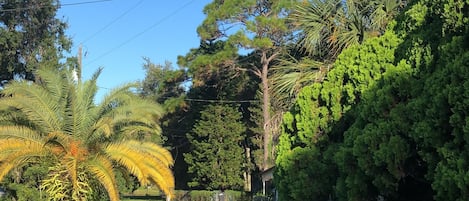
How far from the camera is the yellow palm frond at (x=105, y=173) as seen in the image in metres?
16.1

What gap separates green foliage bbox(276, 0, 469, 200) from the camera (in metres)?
5.70

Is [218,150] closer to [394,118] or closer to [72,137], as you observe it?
[72,137]

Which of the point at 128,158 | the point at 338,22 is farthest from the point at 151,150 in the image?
the point at 338,22

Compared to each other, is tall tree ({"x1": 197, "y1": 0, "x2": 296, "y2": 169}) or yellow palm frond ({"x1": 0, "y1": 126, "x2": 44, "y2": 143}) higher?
tall tree ({"x1": 197, "y1": 0, "x2": 296, "y2": 169})

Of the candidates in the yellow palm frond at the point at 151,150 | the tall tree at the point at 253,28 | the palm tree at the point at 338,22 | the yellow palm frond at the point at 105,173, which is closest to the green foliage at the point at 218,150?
the tall tree at the point at 253,28

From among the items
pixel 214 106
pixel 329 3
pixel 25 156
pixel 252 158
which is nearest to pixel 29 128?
pixel 25 156

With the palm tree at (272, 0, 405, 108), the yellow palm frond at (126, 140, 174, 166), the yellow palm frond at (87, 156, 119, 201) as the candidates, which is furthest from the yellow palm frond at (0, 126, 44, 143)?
the palm tree at (272, 0, 405, 108)

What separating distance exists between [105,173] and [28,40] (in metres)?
20.2

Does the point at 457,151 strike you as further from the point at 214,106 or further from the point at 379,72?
the point at 214,106

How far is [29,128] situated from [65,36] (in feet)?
64.2

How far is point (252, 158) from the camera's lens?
43.9 m

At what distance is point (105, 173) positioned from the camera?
648 inches

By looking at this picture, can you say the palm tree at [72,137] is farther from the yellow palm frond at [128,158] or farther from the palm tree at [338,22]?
the palm tree at [338,22]

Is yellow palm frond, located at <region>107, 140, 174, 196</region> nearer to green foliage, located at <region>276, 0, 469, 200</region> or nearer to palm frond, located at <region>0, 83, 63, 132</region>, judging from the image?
palm frond, located at <region>0, 83, 63, 132</region>
